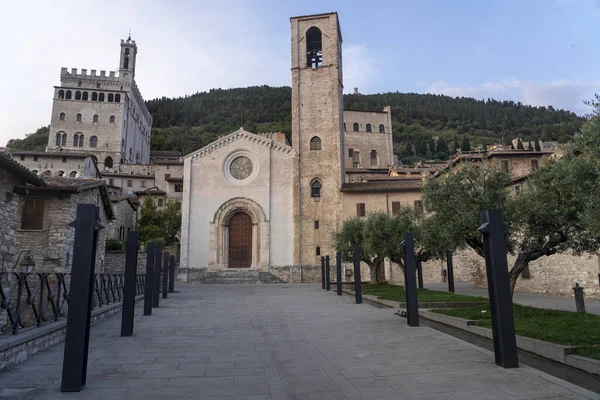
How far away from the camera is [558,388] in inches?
198

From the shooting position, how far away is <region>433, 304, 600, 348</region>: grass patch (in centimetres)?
750

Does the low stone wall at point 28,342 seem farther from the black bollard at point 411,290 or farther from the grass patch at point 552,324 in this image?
the grass patch at point 552,324

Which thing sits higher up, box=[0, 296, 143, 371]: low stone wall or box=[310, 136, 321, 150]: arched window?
box=[310, 136, 321, 150]: arched window

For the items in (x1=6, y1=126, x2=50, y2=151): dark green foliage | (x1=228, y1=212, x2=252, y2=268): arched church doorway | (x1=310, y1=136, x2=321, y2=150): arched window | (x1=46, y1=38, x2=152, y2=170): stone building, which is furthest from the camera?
(x1=6, y1=126, x2=50, y2=151): dark green foliage

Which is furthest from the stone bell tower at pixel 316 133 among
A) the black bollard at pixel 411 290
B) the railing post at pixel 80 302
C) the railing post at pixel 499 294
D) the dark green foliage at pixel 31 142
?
the dark green foliage at pixel 31 142

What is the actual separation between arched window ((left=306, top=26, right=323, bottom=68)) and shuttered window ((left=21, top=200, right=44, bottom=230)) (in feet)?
93.6

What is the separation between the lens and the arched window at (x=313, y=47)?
136 ft

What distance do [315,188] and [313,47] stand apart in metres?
15.3

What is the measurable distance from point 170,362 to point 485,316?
857 cm

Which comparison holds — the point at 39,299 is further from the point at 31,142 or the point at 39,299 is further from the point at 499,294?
the point at 31,142

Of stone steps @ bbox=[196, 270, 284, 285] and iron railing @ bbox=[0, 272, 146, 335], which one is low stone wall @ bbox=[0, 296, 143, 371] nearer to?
iron railing @ bbox=[0, 272, 146, 335]

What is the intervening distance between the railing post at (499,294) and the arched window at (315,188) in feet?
104

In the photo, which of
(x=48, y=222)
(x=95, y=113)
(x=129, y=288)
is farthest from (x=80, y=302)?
(x=95, y=113)

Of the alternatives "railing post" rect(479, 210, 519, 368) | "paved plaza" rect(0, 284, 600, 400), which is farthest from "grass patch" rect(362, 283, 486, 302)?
"railing post" rect(479, 210, 519, 368)
